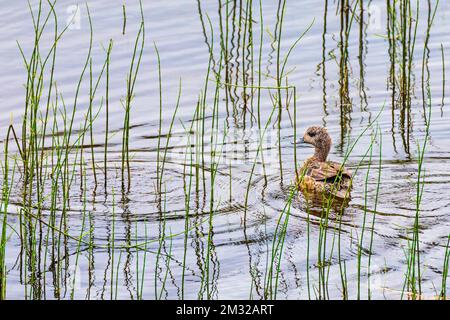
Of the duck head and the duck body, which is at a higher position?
the duck head

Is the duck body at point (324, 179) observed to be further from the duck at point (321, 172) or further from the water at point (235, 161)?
the water at point (235, 161)

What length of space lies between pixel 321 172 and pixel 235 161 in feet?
2.85

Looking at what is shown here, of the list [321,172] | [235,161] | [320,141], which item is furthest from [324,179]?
[235,161]

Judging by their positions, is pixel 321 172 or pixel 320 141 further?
pixel 320 141

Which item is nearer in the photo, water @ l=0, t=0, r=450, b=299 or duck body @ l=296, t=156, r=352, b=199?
water @ l=0, t=0, r=450, b=299

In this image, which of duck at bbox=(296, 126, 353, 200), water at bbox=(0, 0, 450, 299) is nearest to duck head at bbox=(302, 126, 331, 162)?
duck at bbox=(296, 126, 353, 200)

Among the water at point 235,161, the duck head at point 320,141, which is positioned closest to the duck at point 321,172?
the duck head at point 320,141

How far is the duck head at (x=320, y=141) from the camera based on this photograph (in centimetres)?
911

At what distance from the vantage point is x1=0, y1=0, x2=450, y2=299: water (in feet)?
22.2

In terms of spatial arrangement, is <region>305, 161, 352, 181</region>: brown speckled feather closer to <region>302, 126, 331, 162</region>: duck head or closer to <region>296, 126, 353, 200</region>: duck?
<region>296, 126, 353, 200</region>: duck

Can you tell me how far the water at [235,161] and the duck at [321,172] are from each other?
5.6 inches

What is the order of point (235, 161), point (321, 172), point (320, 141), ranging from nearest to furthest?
1. point (321, 172)
2. point (320, 141)
3. point (235, 161)

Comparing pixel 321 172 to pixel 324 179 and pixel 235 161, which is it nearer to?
pixel 324 179

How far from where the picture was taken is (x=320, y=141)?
9.12 m
